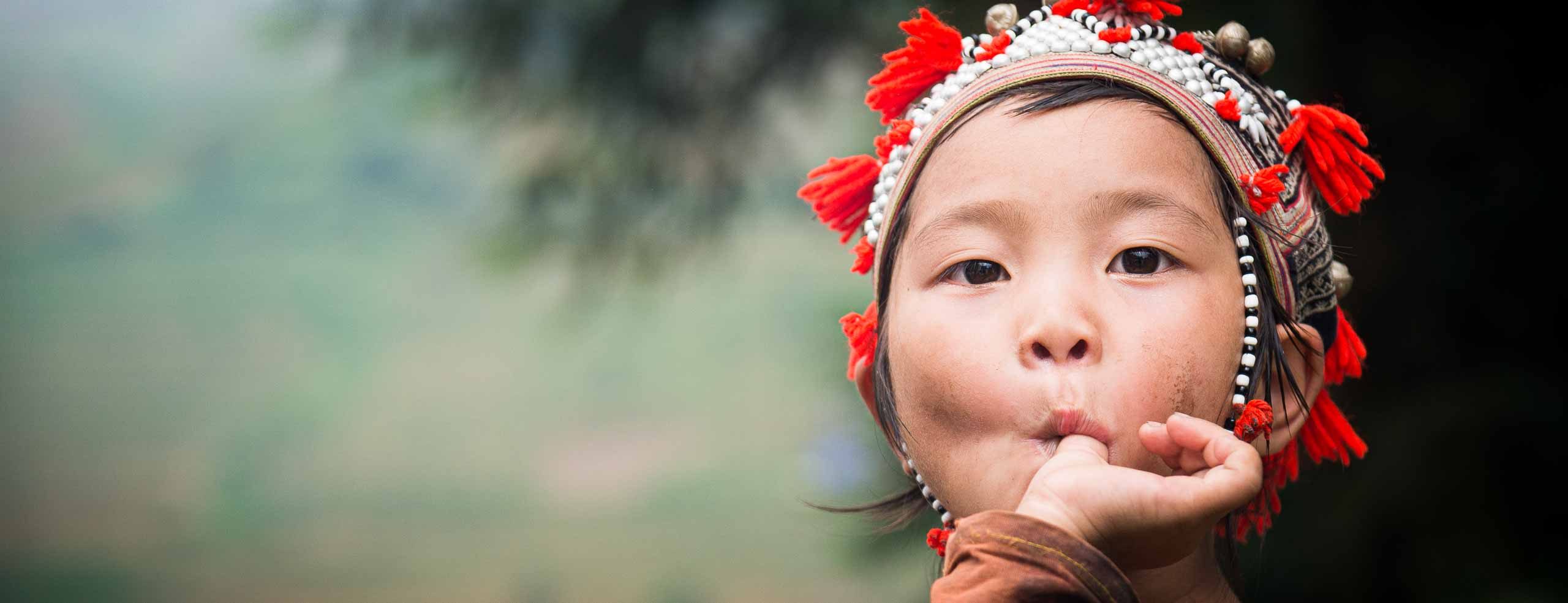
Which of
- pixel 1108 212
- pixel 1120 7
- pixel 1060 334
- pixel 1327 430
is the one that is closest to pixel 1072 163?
pixel 1108 212

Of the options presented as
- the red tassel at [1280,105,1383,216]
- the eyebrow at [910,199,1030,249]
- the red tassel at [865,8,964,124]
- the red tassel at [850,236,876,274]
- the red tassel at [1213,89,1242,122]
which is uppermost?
the red tassel at [865,8,964,124]

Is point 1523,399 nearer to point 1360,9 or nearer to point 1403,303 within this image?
point 1403,303

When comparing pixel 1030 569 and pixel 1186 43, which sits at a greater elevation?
pixel 1186 43

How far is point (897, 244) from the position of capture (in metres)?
1.36

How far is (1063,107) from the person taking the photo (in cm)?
127

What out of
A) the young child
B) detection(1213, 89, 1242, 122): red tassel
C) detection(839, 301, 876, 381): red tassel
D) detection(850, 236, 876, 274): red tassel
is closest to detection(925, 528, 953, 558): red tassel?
the young child

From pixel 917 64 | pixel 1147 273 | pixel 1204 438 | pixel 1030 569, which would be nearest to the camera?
pixel 1030 569

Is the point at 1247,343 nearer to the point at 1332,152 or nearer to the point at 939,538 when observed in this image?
the point at 1332,152

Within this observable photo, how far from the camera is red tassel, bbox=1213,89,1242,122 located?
1.32 m

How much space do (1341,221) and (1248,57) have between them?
726 millimetres

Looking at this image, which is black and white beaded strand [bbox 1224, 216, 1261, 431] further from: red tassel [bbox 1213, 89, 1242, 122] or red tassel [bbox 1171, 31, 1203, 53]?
red tassel [bbox 1171, 31, 1203, 53]

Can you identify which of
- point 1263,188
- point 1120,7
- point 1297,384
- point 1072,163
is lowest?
point 1297,384

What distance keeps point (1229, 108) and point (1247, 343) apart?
264mm

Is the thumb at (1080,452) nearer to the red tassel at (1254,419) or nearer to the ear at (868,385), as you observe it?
the red tassel at (1254,419)
